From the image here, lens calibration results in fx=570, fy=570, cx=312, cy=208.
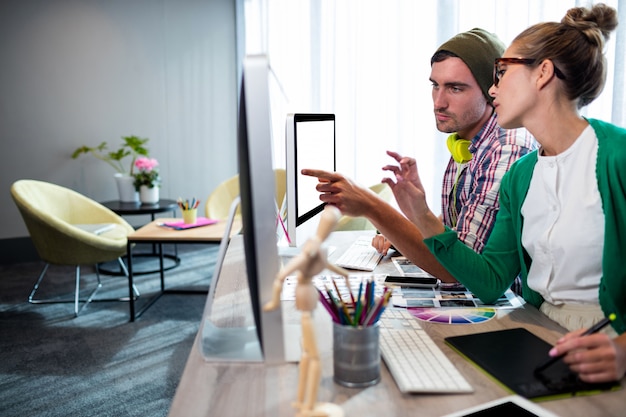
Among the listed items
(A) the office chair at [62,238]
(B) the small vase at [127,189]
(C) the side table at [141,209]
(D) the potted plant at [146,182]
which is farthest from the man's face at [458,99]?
(B) the small vase at [127,189]

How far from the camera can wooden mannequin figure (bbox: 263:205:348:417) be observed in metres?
0.78

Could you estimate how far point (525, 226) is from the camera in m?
1.38

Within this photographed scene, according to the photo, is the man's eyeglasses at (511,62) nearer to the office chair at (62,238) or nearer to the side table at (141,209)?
the office chair at (62,238)

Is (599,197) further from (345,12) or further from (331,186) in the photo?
(345,12)

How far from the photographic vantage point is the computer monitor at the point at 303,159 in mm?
1612

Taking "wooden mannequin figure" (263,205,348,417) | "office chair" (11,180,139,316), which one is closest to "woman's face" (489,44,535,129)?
"wooden mannequin figure" (263,205,348,417)

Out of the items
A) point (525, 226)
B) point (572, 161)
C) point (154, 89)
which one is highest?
point (154, 89)

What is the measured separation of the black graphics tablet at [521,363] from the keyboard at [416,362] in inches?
2.4

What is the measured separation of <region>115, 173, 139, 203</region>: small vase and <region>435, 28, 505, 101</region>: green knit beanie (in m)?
3.72

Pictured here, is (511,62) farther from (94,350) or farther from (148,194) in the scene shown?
(148,194)

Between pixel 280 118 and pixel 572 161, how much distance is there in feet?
10.5

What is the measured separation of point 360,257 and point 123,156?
13.5 feet

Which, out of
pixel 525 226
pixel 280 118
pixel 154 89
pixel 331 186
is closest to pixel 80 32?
pixel 154 89

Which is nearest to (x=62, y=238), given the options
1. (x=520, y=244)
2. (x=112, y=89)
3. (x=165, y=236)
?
(x=165, y=236)
